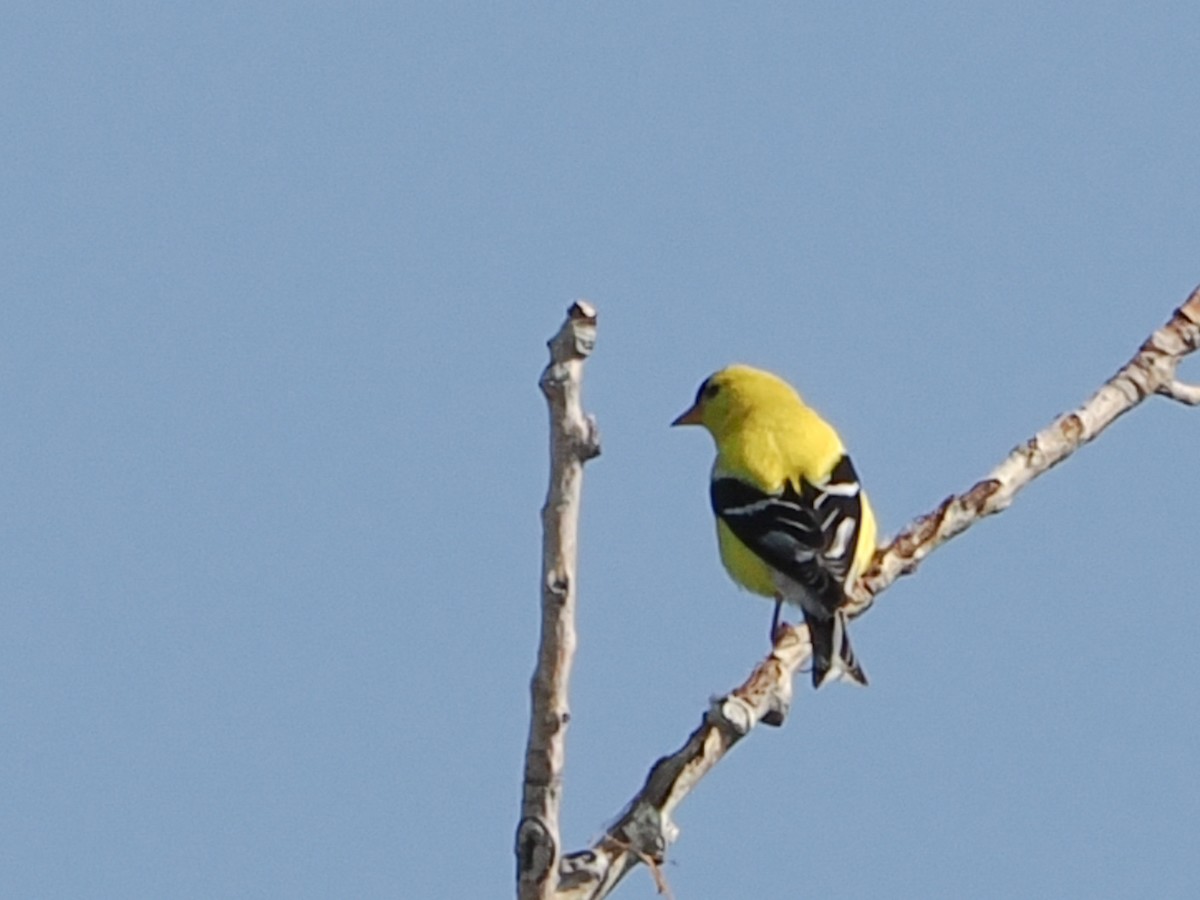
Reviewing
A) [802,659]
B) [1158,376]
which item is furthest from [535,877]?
[1158,376]

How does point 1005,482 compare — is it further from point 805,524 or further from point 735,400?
point 735,400

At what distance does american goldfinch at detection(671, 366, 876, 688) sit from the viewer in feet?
18.6

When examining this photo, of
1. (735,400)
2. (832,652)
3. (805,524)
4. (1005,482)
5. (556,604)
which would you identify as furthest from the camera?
(735,400)

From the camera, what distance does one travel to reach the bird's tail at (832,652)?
525 centimetres

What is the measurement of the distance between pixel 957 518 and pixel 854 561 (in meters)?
1.60

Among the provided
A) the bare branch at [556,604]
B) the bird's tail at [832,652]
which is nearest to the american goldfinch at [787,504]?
the bird's tail at [832,652]

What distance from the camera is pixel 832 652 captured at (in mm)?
5352

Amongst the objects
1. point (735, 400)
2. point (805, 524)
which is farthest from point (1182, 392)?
point (735, 400)

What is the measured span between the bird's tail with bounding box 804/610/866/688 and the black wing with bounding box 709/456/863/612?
0.40 feet

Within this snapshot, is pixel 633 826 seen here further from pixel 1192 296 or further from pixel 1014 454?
pixel 1192 296

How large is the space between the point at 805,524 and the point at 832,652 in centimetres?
96

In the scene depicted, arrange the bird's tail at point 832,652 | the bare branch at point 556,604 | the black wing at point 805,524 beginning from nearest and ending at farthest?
the bare branch at point 556,604 < the bird's tail at point 832,652 < the black wing at point 805,524

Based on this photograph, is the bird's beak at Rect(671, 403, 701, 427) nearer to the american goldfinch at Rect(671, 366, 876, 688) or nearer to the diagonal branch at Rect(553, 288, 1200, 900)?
the american goldfinch at Rect(671, 366, 876, 688)

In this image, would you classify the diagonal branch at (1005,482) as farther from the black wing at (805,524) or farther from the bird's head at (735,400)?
the bird's head at (735,400)
